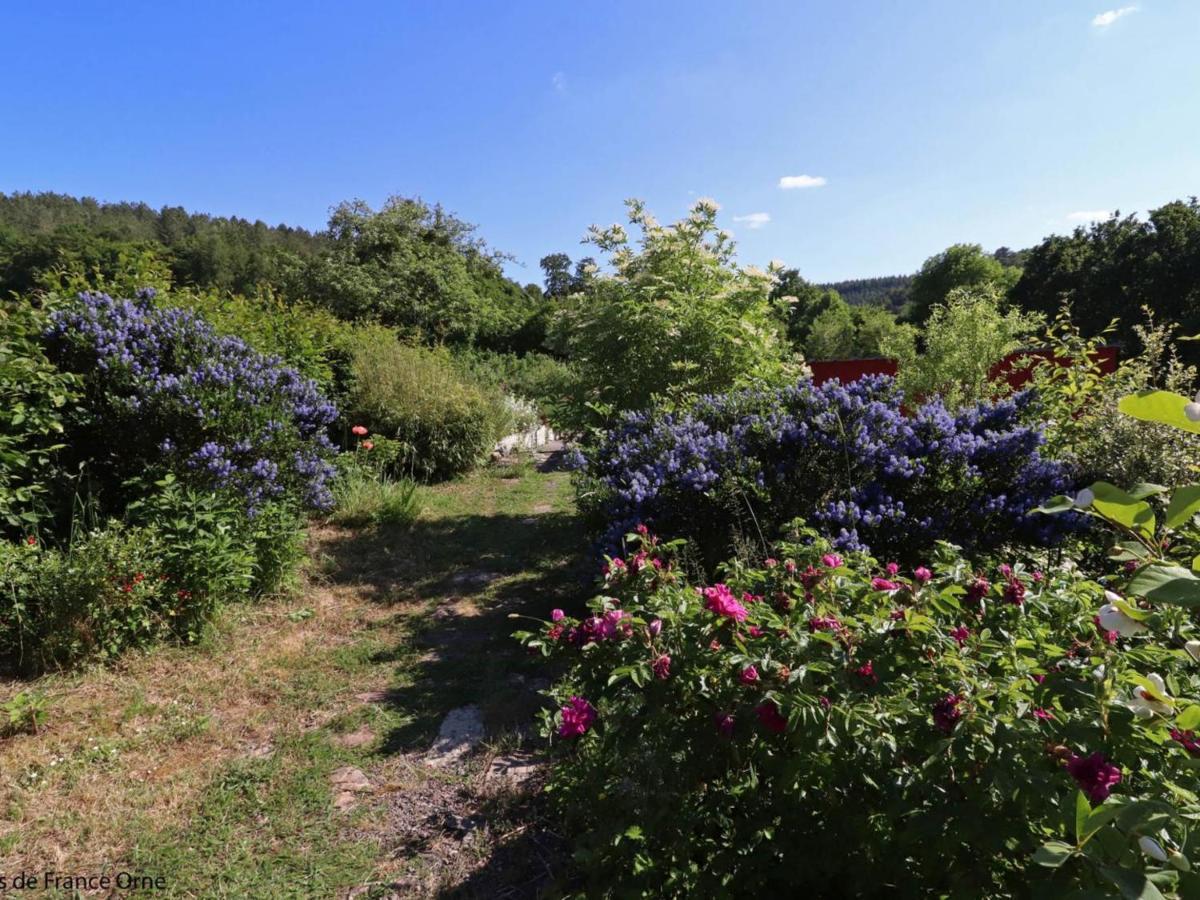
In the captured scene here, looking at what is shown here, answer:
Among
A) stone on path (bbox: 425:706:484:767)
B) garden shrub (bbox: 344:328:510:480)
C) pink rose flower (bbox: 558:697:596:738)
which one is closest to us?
pink rose flower (bbox: 558:697:596:738)

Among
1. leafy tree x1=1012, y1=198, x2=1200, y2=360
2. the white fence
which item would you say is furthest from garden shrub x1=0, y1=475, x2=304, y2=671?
leafy tree x1=1012, y1=198, x2=1200, y2=360

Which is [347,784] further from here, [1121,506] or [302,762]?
[1121,506]

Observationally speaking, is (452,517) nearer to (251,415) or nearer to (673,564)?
(251,415)

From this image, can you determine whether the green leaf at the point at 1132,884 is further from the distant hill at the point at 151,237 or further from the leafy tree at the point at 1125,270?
the leafy tree at the point at 1125,270

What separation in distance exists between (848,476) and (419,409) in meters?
6.01

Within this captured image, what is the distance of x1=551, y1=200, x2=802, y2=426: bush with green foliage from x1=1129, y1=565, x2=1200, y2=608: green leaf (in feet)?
12.9

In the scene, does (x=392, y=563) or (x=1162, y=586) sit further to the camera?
(x=392, y=563)

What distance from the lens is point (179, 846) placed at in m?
2.07

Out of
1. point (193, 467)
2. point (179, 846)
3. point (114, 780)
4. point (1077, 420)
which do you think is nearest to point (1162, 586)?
point (179, 846)

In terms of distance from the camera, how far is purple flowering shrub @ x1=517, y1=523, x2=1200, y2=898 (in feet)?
3.15

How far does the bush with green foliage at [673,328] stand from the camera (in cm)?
492

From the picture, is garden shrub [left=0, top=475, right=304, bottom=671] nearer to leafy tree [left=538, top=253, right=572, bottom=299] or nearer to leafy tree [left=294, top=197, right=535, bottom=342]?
leafy tree [left=294, top=197, right=535, bottom=342]

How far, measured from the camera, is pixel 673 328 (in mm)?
4871

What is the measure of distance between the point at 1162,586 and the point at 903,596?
0.80 meters
